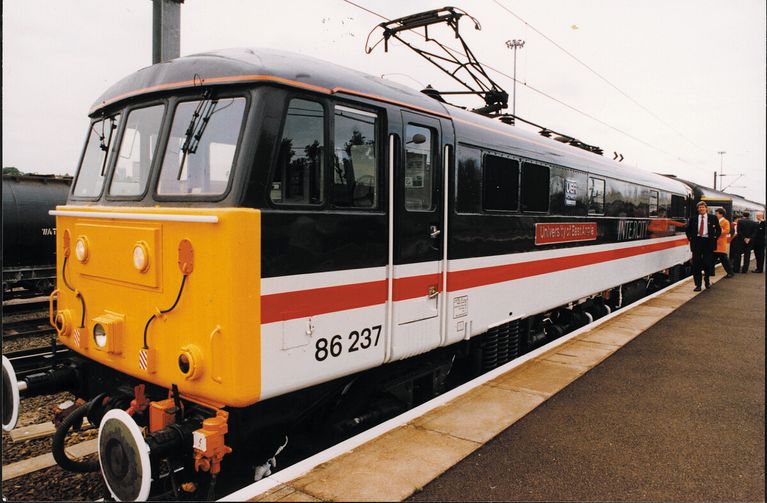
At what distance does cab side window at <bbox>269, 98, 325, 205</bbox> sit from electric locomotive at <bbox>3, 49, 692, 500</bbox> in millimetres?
11

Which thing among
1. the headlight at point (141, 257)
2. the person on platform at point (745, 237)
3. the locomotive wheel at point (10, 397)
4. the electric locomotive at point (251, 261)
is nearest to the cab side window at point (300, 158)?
the electric locomotive at point (251, 261)

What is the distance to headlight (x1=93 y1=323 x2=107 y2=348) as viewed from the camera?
4125 mm

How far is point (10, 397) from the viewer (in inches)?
161

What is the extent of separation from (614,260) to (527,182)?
4.30m

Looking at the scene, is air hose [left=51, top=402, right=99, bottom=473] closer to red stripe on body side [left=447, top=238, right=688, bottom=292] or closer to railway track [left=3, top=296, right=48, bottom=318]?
red stripe on body side [left=447, top=238, right=688, bottom=292]

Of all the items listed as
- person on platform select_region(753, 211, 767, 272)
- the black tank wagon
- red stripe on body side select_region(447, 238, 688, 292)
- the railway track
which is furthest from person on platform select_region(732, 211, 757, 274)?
the railway track

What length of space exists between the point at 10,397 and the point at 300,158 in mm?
2656

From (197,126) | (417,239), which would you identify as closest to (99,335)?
(197,126)

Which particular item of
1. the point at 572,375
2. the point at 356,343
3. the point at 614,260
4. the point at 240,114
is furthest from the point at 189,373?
the point at 614,260

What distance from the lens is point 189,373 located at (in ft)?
11.5

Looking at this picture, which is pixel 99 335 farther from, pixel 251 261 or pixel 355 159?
pixel 355 159

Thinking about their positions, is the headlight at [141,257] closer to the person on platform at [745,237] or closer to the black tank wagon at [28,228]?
the black tank wagon at [28,228]

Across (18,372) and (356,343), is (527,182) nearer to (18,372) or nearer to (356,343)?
(356,343)

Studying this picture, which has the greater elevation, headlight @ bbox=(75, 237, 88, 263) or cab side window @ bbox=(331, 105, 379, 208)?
cab side window @ bbox=(331, 105, 379, 208)
